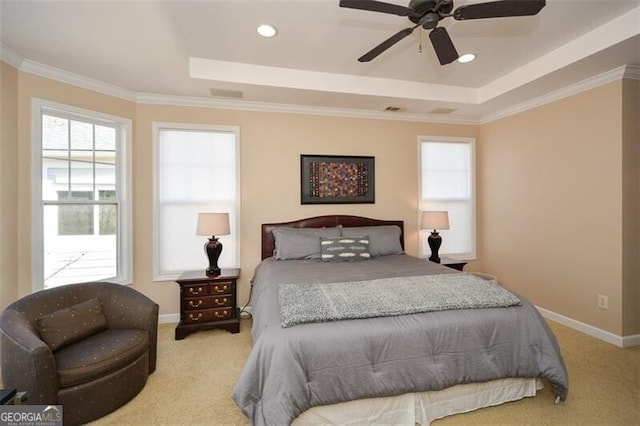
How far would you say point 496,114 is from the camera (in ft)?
13.5

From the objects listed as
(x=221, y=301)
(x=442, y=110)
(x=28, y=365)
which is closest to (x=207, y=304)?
(x=221, y=301)

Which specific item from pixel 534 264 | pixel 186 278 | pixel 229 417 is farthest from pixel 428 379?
pixel 534 264

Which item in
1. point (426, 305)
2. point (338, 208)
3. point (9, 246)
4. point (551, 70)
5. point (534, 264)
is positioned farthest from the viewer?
point (338, 208)

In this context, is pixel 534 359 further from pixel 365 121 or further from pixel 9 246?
pixel 9 246

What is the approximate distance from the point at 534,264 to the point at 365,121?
2817 millimetres

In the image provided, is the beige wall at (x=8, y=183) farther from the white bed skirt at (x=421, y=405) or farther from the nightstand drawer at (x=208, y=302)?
the white bed skirt at (x=421, y=405)

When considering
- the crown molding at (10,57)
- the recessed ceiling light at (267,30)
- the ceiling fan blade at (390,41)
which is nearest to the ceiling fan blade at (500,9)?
the ceiling fan blade at (390,41)

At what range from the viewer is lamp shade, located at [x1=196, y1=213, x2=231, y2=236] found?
10.4 ft

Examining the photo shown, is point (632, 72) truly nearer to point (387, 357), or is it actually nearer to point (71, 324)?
point (387, 357)

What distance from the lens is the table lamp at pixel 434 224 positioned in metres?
3.80

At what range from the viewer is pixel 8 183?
2473 millimetres

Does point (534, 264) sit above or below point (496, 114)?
below

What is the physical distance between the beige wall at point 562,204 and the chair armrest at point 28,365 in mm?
4570

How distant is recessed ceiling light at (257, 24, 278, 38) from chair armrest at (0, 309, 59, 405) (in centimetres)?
261
